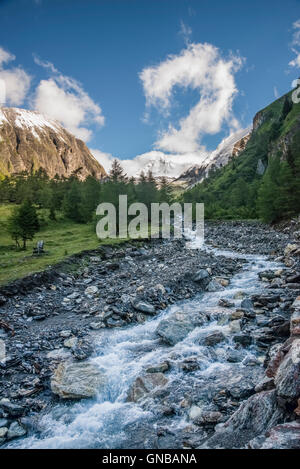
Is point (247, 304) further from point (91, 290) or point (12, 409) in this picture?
point (12, 409)

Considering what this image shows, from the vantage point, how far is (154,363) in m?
8.52

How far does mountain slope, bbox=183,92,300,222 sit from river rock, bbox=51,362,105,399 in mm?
41302

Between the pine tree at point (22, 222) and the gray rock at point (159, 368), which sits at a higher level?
the pine tree at point (22, 222)

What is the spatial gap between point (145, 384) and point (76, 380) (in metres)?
2.25

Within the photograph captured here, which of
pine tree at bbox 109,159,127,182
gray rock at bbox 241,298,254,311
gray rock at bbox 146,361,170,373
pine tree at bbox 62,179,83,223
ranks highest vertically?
pine tree at bbox 109,159,127,182

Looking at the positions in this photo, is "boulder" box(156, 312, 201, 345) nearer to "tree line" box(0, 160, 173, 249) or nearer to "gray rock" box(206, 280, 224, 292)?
"gray rock" box(206, 280, 224, 292)

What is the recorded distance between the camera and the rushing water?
19.7 feet

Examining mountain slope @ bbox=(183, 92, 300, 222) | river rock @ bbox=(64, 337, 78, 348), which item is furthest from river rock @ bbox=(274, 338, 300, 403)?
mountain slope @ bbox=(183, 92, 300, 222)

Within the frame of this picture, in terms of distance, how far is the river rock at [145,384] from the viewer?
714 centimetres

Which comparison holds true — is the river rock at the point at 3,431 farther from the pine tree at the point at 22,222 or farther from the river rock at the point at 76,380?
the pine tree at the point at 22,222

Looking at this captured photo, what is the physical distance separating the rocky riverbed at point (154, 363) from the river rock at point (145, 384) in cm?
3

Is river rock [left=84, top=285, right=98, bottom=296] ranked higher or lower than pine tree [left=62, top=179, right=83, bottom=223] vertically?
lower

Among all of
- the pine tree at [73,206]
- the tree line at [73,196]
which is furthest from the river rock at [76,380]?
the pine tree at [73,206]

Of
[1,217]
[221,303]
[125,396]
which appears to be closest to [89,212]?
[1,217]
